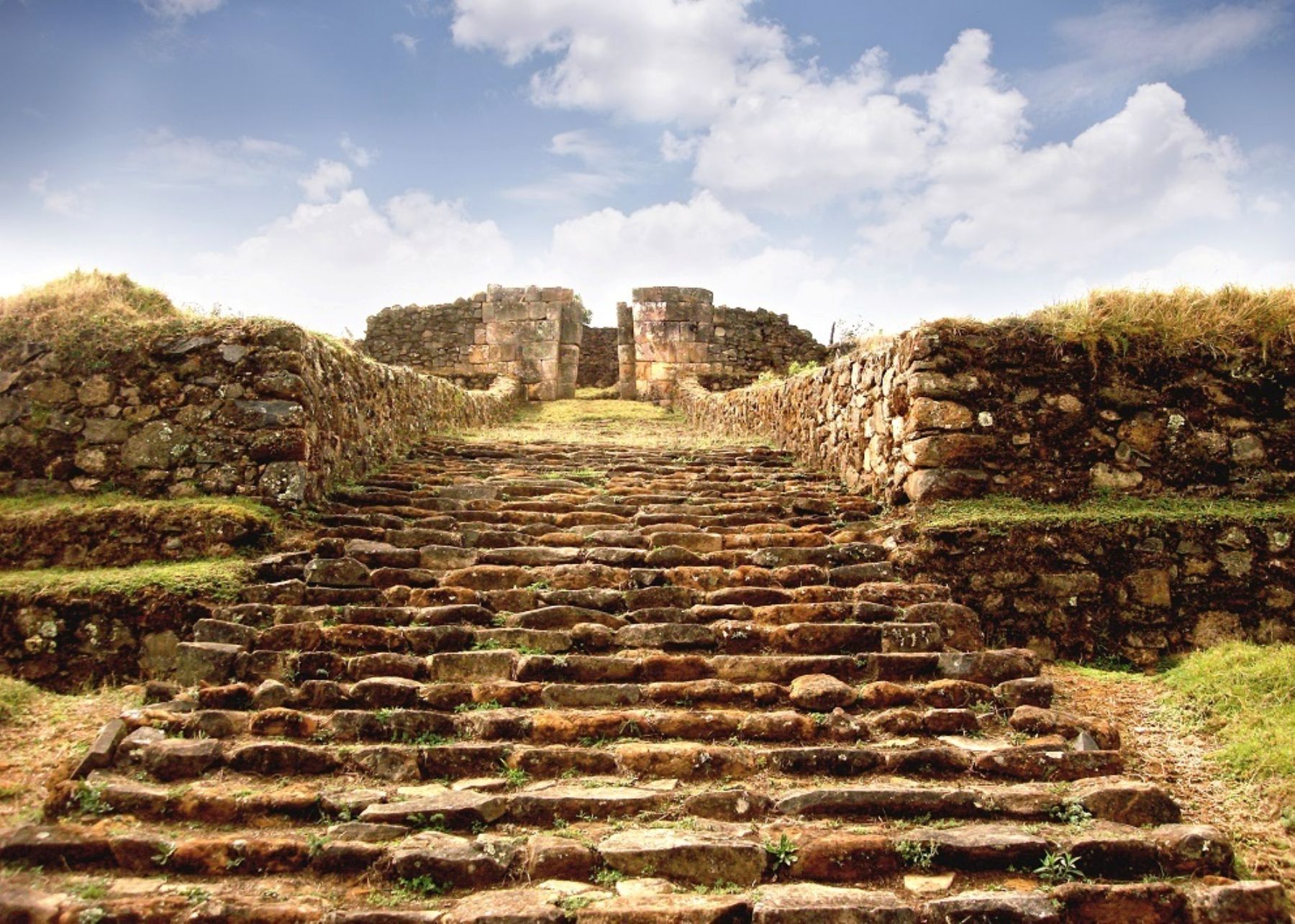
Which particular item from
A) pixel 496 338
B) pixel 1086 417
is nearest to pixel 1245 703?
pixel 1086 417

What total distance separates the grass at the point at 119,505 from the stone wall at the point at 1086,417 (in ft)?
17.1

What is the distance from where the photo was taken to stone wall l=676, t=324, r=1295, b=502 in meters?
6.97

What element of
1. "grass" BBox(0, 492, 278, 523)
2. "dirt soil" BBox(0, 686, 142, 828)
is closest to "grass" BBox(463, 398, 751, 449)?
"grass" BBox(0, 492, 278, 523)

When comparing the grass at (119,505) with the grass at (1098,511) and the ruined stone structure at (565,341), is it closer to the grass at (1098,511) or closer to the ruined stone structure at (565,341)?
the grass at (1098,511)

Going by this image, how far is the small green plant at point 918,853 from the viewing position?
3.77m

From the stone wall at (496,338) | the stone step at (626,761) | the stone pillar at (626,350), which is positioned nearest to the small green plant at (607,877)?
the stone step at (626,761)

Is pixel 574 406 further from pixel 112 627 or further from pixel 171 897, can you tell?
pixel 171 897

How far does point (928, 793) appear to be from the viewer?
4.16 metres

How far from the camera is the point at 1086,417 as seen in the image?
7.05 meters

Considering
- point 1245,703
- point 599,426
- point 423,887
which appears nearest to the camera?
point 423,887

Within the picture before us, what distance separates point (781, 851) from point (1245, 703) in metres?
3.18

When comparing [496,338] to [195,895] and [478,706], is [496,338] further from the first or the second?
[195,895]

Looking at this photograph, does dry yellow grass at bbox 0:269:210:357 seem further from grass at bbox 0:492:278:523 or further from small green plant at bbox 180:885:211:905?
small green plant at bbox 180:885:211:905

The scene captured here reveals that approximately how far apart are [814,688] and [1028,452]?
312 centimetres
